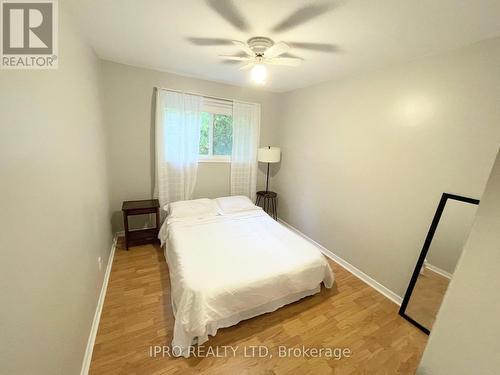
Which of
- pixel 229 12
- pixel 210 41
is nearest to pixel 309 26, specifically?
pixel 229 12

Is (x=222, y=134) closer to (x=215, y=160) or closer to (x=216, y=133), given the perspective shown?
(x=216, y=133)

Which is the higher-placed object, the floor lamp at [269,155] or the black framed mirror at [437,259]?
the floor lamp at [269,155]

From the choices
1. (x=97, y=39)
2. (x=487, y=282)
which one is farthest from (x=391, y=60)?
(x=97, y=39)

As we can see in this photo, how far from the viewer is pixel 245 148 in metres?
3.47

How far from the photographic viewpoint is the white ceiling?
1.26 m

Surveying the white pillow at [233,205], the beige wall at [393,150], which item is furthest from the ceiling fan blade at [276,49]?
the white pillow at [233,205]

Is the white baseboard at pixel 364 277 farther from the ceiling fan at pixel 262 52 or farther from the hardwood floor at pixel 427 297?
the ceiling fan at pixel 262 52

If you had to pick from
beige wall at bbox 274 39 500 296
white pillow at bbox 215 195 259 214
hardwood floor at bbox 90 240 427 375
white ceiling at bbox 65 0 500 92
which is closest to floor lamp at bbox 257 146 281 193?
beige wall at bbox 274 39 500 296

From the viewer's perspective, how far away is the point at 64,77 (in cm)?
122

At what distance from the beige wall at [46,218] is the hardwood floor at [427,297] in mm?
2629

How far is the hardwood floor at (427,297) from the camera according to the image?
1.78 meters

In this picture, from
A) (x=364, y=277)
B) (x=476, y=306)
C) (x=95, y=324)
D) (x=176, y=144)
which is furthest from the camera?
(x=176, y=144)

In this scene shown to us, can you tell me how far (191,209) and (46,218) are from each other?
1921 mm

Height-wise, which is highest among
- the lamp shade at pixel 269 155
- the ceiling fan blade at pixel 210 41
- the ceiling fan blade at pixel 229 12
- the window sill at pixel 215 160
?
the ceiling fan blade at pixel 210 41
